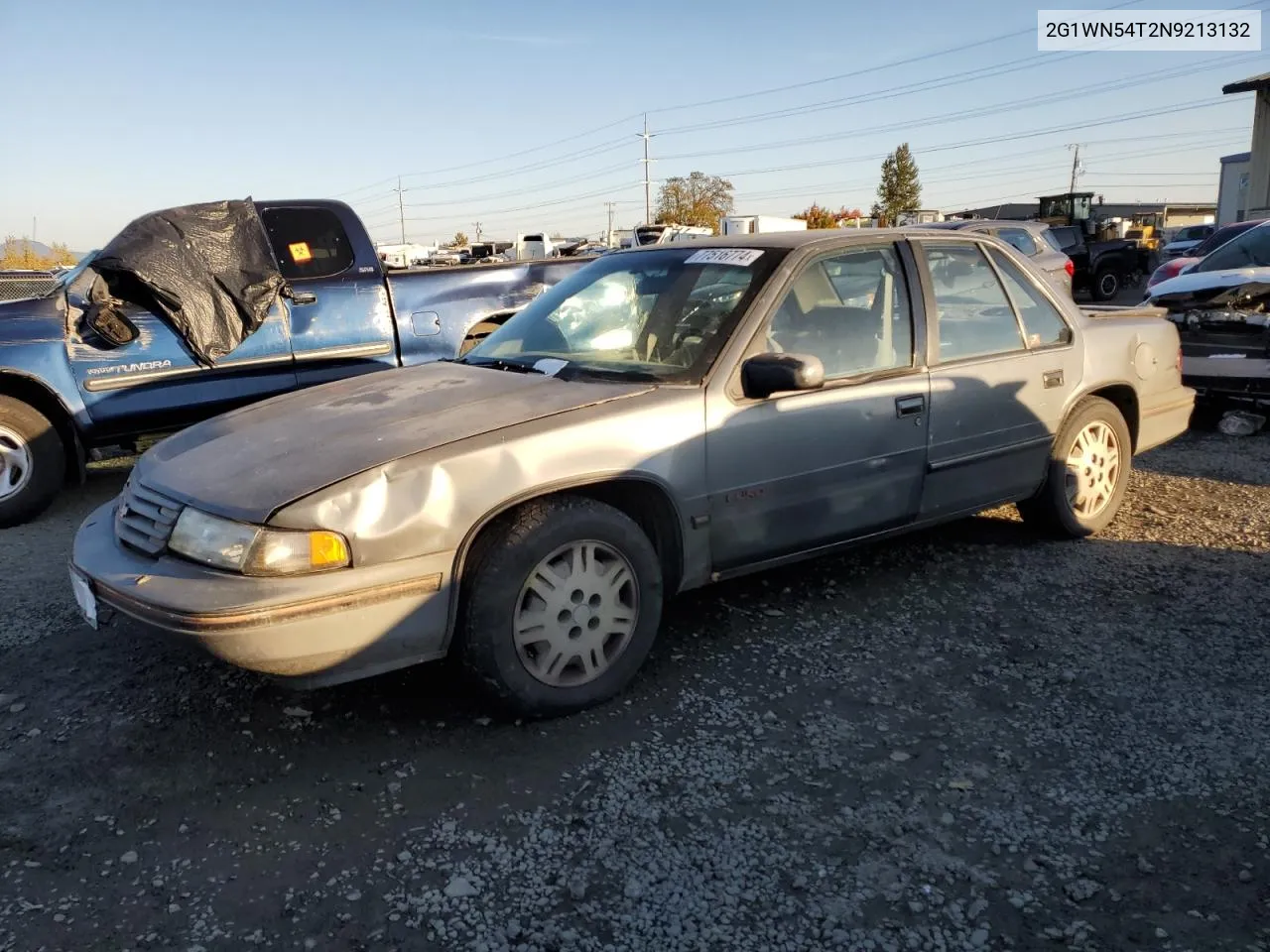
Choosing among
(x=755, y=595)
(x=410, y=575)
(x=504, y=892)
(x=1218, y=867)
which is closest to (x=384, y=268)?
(x=755, y=595)

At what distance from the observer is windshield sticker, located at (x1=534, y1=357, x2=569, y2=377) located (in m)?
3.65

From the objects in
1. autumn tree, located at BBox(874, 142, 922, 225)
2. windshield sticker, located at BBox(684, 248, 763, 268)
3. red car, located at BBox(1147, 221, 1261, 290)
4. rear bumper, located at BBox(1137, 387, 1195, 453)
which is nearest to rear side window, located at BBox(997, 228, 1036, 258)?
red car, located at BBox(1147, 221, 1261, 290)

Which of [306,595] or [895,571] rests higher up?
[306,595]

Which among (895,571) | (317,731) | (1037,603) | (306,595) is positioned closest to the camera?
(306,595)

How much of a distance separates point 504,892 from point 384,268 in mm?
5365

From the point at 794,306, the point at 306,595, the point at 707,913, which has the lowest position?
the point at 707,913

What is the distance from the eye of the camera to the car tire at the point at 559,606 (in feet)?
9.72

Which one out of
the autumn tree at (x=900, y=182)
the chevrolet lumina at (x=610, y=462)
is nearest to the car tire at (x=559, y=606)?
the chevrolet lumina at (x=610, y=462)

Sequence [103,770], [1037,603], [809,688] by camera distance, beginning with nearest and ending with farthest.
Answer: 1. [103,770]
2. [809,688]
3. [1037,603]

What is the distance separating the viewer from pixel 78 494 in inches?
261

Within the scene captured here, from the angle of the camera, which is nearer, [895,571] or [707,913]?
[707,913]

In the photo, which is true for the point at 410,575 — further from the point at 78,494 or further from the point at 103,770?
the point at 78,494

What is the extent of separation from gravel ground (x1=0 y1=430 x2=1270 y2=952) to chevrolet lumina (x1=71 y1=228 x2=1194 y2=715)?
15.1 inches

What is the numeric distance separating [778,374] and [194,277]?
174 inches
